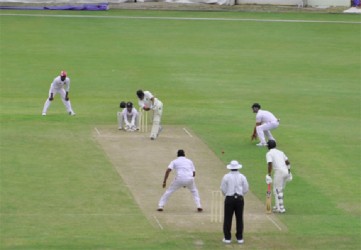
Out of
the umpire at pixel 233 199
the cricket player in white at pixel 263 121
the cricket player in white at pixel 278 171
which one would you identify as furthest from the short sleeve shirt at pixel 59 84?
the umpire at pixel 233 199

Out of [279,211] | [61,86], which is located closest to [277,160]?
[279,211]

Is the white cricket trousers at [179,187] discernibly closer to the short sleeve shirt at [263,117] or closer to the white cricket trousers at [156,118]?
the short sleeve shirt at [263,117]

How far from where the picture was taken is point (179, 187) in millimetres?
30906

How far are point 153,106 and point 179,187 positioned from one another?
1063cm

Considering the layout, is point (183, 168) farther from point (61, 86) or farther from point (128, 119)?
point (61, 86)

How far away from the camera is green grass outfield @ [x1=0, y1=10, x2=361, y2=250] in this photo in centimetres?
3042

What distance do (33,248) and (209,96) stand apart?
27721 mm

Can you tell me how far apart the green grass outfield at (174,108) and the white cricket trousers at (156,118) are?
2.05 m

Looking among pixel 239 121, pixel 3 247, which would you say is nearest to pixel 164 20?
pixel 239 121

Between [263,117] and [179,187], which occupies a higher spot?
[179,187]

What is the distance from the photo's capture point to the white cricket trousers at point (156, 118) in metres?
41.1

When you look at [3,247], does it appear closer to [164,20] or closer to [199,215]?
[199,215]

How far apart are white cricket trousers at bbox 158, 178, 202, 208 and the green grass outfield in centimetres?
82

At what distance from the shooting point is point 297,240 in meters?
29.4
